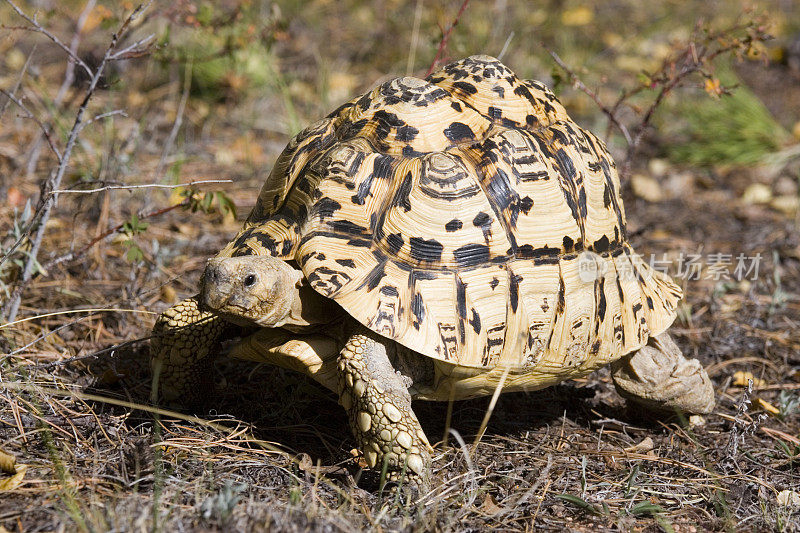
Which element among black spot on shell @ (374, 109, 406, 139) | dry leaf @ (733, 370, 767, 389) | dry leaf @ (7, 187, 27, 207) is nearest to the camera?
black spot on shell @ (374, 109, 406, 139)

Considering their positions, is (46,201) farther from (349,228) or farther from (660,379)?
(660,379)

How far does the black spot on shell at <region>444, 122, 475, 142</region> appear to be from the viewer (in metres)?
2.60

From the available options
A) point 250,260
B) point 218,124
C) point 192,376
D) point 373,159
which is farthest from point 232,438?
point 218,124

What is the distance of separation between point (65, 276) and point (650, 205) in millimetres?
4044

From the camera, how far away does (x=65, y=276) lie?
360 centimetres

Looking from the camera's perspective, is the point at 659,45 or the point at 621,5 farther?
the point at 621,5

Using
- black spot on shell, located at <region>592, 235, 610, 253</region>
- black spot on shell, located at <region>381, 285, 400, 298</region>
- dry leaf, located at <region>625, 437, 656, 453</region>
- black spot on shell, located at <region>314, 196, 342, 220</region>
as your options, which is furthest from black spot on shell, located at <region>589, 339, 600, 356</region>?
black spot on shell, located at <region>314, 196, 342, 220</region>

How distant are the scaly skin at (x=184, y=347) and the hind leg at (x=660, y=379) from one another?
1633mm

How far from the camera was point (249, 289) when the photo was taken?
7.43 ft

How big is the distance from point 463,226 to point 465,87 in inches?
24.5

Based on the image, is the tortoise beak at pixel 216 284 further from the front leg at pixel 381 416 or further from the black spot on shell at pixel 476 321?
the black spot on shell at pixel 476 321

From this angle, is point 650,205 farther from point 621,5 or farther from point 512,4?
point 621,5

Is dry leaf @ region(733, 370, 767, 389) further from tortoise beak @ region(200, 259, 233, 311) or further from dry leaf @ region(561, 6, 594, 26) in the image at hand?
dry leaf @ region(561, 6, 594, 26)

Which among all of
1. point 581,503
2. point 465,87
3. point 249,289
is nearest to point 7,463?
point 249,289
